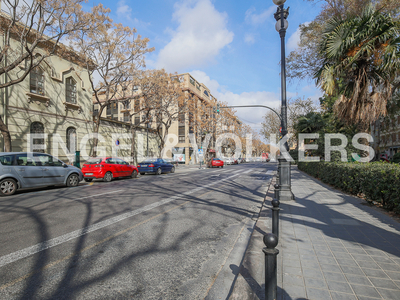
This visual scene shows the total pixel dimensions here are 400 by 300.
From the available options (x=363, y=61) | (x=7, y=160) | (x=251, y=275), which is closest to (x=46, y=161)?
(x=7, y=160)

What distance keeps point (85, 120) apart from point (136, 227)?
1968 centimetres

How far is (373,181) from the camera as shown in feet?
21.6

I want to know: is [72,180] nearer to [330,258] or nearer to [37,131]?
[37,131]

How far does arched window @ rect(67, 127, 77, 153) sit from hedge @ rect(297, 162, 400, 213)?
1988 cm

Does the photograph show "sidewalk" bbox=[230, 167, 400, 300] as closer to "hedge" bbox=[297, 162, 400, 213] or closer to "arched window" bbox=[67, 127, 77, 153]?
"hedge" bbox=[297, 162, 400, 213]

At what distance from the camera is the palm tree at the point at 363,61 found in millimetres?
8516

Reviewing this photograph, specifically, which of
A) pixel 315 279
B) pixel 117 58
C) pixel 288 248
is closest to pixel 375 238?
pixel 288 248

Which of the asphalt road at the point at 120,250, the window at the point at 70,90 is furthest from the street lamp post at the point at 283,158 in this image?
the window at the point at 70,90

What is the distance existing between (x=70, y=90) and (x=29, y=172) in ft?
44.6

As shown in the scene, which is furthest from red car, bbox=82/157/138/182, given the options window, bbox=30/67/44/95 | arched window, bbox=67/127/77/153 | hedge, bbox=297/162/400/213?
hedge, bbox=297/162/400/213

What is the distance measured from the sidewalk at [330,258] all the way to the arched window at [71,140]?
19.3 meters

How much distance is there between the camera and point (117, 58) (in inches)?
711

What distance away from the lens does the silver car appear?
8648 millimetres

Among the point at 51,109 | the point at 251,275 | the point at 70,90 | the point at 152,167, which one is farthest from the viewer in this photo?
the point at 70,90
